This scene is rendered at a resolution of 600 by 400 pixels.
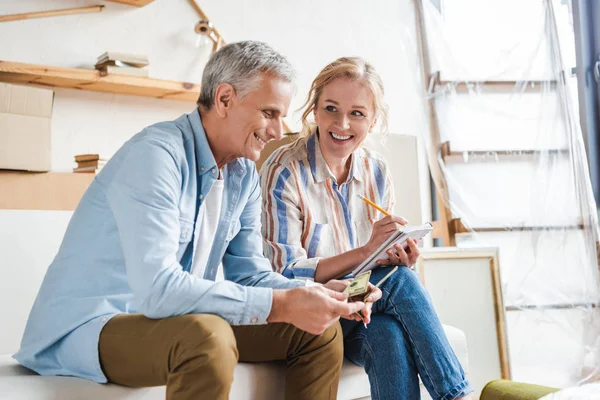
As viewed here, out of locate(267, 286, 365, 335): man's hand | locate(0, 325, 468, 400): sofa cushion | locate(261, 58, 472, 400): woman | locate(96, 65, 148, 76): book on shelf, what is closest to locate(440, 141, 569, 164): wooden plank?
locate(261, 58, 472, 400): woman

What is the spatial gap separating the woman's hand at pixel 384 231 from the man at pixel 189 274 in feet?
0.84

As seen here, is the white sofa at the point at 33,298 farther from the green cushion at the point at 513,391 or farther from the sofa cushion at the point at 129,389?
the green cushion at the point at 513,391

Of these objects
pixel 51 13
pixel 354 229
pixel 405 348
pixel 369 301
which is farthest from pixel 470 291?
pixel 51 13

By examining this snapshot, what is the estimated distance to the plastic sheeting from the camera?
9.48 ft

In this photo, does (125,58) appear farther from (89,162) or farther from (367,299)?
(367,299)

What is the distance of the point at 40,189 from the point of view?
2.36 m

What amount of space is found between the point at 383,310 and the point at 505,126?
171cm

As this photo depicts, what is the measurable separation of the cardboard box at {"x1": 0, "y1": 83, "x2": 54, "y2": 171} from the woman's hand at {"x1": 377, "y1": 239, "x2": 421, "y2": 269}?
1.34 m

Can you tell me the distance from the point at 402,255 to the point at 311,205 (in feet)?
0.95

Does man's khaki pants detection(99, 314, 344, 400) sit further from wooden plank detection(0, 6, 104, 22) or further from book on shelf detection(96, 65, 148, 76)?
wooden plank detection(0, 6, 104, 22)

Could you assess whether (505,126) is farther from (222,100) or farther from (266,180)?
(222,100)

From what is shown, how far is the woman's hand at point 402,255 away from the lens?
5.60ft

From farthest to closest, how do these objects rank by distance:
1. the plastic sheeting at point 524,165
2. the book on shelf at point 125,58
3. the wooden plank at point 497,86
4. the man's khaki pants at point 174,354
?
the wooden plank at point 497,86 < the plastic sheeting at point 524,165 < the book on shelf at point 125,58 < the man's khaki pants at point 174,354

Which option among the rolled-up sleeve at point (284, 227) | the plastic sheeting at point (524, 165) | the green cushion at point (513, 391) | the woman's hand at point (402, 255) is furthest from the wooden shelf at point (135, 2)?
the green cushion at point (513, 391)
